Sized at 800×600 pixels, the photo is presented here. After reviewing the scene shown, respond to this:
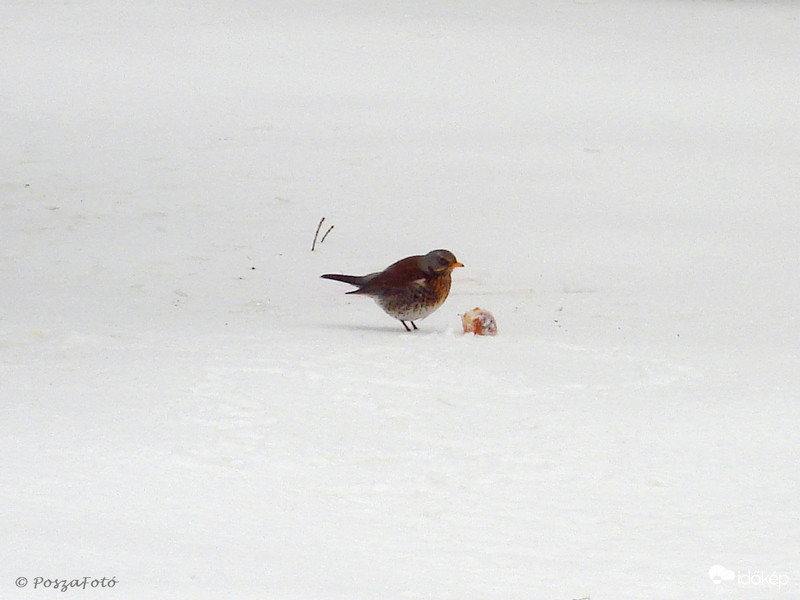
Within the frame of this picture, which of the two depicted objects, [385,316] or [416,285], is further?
[385,316]

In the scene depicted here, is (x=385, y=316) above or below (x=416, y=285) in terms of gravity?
below

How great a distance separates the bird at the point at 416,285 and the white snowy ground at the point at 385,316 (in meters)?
0.17

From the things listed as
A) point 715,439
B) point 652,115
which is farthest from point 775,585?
point 652,115

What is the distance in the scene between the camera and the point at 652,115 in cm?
1202

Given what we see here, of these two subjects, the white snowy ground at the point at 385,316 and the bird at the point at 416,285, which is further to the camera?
the bird at the point at 416,285

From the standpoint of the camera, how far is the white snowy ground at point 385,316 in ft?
11.6

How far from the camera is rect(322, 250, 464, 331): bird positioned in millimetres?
5840

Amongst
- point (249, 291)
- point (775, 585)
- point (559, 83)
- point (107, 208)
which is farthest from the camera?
point (559, 83)

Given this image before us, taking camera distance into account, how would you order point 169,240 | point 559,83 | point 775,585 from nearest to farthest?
point 775,585 → point 169,240 → point 559,83

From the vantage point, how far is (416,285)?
19.2 ft

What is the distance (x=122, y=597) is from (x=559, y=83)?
35.2 ft

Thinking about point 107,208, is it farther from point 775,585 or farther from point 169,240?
point 775,585

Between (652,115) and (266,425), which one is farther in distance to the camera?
(652,115)

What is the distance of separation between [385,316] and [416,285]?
2.92ft
